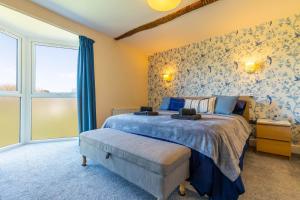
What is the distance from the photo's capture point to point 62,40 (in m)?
3.28

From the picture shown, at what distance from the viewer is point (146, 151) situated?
4.37ft

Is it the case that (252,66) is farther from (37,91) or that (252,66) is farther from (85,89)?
(37,91)

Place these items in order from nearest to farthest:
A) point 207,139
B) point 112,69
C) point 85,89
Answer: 1. point 207,139
2. point 85,89
3. point 112,69

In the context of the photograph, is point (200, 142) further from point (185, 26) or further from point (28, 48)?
point (28, 48)

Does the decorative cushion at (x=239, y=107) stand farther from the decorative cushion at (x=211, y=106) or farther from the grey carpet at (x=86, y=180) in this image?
the grey carpet at (x=86, y=180)

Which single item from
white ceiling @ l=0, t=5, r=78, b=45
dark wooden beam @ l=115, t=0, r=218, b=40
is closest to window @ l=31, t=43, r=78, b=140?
white ceiling @ l=0, t=5, r=78, b=45

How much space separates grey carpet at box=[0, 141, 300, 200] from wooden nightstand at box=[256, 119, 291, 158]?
13 cm

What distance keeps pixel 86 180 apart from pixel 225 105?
242 cm

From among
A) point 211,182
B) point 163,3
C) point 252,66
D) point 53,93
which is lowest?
point 211,182

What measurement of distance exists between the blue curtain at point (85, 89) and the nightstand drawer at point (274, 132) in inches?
120

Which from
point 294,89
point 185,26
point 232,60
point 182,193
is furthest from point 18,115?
point 294,89

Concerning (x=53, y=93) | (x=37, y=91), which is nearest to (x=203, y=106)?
(x=53, y=93)

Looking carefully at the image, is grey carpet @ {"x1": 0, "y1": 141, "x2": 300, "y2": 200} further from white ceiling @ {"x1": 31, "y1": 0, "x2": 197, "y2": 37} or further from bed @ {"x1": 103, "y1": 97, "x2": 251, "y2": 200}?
white ceiling @ {"x1": 31, "y1": 0, "x2": 197, "y2": 37}

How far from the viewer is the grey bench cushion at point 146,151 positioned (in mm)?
1190
